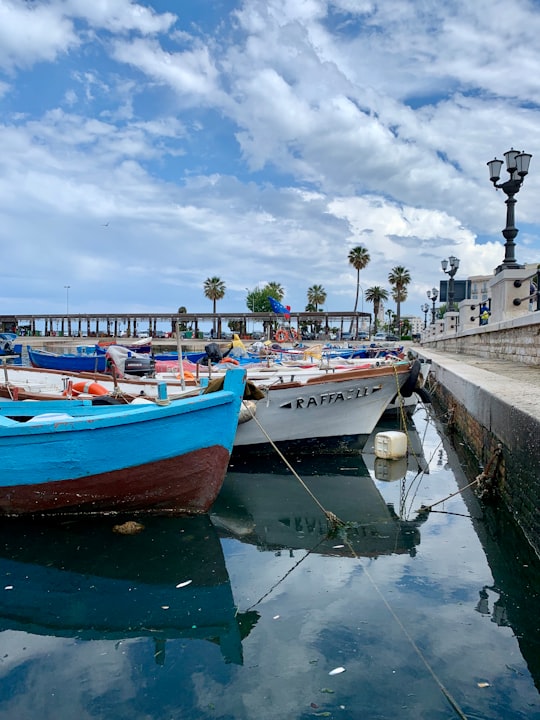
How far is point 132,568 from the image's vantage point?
203 inches

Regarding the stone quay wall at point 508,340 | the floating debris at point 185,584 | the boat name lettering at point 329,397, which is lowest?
the floating debris at point 185,584

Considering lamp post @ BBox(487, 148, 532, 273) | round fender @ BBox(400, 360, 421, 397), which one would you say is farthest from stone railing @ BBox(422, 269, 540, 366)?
round fender @ BBox(400, 360, 421, 397)

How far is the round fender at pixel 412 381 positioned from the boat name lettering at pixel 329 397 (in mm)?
775

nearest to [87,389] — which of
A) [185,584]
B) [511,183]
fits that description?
[185,584]

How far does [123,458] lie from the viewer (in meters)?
5.91

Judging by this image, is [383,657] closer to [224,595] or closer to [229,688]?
[229,688]

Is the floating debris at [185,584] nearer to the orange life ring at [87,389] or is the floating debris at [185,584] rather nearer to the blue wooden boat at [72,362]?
the orange life ring at [87,389]

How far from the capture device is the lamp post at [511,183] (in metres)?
13.5

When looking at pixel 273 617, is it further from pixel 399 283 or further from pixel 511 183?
pixel 399 283

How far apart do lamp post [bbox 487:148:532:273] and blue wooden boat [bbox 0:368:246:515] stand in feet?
36.8

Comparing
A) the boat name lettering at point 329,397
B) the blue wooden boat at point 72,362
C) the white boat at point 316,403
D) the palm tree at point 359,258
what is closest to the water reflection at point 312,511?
the white boat at point 316,403

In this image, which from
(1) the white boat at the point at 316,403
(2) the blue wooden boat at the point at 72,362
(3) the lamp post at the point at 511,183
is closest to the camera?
(1) the white boat at the point at 316,403

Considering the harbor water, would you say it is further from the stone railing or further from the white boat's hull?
the stone railing

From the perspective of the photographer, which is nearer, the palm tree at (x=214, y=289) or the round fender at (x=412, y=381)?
the round fender at (x=412, y=381)
